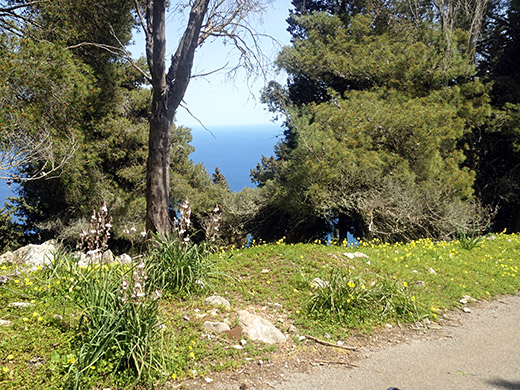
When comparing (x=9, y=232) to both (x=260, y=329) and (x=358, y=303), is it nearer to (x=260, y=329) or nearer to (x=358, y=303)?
(x=260, y=329)

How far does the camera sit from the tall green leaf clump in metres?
10.2

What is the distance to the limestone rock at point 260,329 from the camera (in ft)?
12.8

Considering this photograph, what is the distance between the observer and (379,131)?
432 inches

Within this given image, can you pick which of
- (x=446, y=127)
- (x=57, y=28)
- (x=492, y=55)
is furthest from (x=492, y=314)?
(x=492, y=55)

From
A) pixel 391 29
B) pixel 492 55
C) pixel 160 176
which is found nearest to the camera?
pixel 160 176

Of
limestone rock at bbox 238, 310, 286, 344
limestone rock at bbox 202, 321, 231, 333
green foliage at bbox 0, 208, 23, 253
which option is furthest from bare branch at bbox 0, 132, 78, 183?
limestone rock at bbox 238, 310, 286, 344

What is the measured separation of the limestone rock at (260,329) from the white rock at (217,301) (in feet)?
0.89

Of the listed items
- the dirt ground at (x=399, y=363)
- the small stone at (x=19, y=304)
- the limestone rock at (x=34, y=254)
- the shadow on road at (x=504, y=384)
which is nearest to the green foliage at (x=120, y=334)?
the dirt ground at (x=399, y=363)

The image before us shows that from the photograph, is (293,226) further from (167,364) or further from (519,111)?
(167,364)

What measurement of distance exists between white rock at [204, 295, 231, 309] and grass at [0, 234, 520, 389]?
0.09 meters

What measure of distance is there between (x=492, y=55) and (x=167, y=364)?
57.8 feet

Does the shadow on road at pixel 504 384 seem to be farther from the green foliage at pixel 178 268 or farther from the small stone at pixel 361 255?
the small stone at pixel 361 255

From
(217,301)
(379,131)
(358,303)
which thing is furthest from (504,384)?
(379,131)

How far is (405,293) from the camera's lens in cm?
483
